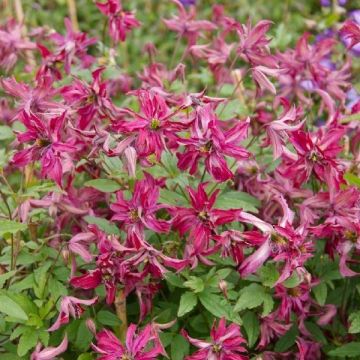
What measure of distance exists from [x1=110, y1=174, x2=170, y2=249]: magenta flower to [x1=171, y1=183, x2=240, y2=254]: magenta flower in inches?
1.3

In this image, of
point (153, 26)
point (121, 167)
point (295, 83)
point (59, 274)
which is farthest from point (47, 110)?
point (153, 26)

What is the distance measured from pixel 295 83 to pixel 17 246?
0.83m

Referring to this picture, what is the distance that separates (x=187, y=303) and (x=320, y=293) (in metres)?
0.28

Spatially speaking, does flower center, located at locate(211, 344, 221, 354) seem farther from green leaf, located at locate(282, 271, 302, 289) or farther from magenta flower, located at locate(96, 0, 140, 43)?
magenta flower, located at locate(96, 0, 140, 43)

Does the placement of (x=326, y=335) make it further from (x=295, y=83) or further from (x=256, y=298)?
(x=295, y=83)

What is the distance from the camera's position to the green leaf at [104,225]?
142cm

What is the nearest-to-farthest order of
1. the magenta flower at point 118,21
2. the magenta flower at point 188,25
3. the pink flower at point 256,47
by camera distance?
the pink flower at point 256,47 → the magenta flower at point 118,21 → the magenta flower at point 188,25

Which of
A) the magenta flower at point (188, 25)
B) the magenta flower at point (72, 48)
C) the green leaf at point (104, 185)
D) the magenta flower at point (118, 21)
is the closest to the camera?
the green leaf at point (104, 185)

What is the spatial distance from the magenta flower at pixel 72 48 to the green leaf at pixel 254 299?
66cm

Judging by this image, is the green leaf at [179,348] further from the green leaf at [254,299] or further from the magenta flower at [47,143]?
the magenta flower at [47,143]

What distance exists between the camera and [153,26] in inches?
168

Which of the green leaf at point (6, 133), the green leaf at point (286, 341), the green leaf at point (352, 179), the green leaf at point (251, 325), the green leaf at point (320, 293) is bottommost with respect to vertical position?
the green leaf at point (286, 341)

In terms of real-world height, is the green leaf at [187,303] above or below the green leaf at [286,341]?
above

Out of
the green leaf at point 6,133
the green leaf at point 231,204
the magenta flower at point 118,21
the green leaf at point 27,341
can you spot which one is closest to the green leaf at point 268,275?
the green leaf at point 231,204
